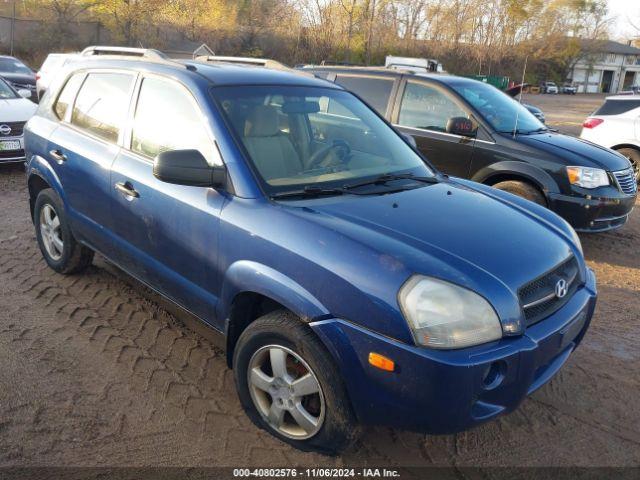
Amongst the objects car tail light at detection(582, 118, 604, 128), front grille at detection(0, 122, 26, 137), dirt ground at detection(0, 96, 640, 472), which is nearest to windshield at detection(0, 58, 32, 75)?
front grille at detection(0, 122, 26, 137)

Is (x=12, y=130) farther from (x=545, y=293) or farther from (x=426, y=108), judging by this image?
(x=545, y=293)

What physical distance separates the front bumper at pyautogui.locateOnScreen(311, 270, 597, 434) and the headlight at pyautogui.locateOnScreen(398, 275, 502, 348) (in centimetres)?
4

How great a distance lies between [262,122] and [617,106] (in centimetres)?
913

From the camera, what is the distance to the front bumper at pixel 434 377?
2.19m

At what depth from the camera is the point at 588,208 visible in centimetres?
573

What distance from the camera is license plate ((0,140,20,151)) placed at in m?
8.43

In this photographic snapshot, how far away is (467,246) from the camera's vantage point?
2.54 meters

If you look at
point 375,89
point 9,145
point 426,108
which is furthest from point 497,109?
point 9,145

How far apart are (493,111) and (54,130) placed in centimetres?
473

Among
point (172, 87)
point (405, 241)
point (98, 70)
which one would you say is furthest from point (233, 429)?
point (98, 70)

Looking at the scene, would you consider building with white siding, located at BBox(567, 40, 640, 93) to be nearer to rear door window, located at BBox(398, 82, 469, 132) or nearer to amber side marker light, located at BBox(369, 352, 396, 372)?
rear door window, located at BBox(398, 82, 469, 132)

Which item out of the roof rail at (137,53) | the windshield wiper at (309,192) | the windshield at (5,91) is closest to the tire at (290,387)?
the windshield wiper at (309,192)

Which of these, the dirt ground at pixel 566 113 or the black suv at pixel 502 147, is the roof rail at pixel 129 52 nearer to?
the black suv at pixel 502 147

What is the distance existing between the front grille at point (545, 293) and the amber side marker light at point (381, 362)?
26.0 inches
